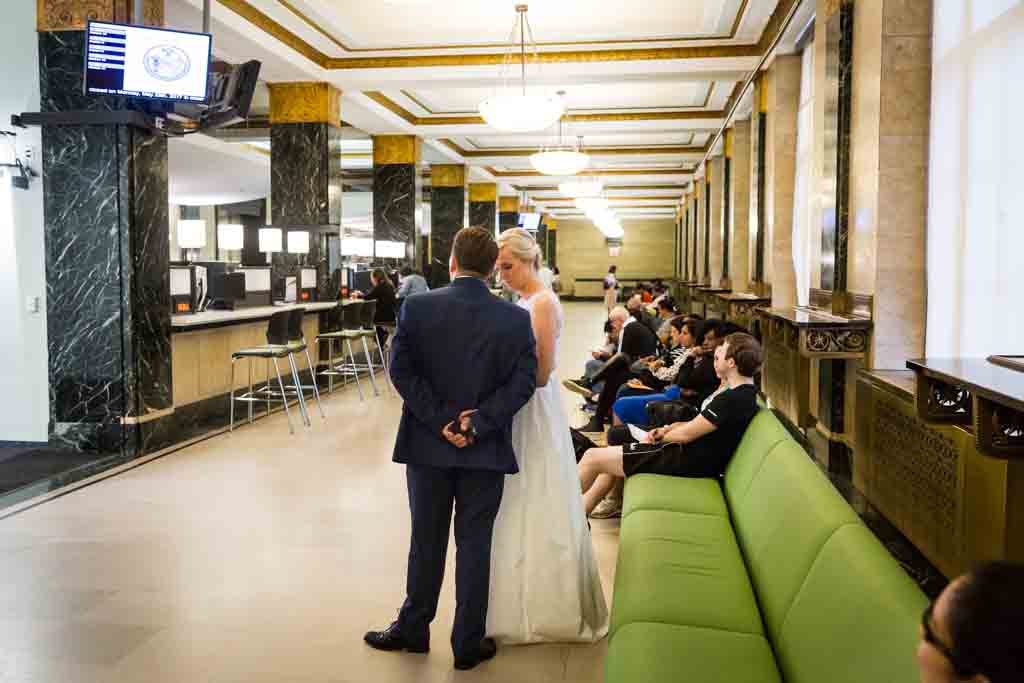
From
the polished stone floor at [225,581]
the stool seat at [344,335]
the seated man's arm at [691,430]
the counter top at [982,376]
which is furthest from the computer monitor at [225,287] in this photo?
the counter top at [982,376]

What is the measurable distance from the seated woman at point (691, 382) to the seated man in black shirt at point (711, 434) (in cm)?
133

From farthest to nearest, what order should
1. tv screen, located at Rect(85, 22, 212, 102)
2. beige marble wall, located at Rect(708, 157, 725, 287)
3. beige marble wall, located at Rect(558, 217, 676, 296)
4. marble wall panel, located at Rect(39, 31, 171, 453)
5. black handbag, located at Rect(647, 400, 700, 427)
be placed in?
beige marble wall, located at Rect(558, 217, 676, 296)
beige marble wall, located at Rect(708, 157, 725, 287)
marble wall panel, located at Rect(39, 31, 171, 453)
tv screen, located at Rect(85, 22, 212, 102)
black handbag, located at Rect(647, 400, 700, 427)

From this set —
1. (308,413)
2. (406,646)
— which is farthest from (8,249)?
(406,646)

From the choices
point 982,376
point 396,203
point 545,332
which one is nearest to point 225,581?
point 545,332

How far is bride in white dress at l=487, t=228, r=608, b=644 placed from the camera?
292cm

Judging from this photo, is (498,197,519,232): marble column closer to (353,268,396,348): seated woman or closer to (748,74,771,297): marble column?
(353,268,396,348): seated woman

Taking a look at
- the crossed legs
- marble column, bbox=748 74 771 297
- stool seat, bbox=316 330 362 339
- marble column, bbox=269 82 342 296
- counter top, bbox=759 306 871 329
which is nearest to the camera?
the crossed legs

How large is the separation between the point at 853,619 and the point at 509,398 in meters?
1.35

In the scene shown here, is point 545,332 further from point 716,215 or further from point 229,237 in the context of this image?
point 716,215

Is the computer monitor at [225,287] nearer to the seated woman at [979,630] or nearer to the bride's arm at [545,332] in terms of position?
the bride's arm at [545,332]

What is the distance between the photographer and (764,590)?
7.61 feet

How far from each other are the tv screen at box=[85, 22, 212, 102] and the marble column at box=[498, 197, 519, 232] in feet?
69.1

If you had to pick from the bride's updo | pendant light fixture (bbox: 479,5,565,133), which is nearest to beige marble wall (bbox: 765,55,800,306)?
pendant light fixture (bbox: 479,5,565,133)

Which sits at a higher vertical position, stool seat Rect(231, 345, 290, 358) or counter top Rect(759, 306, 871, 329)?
counter top Rect(759, 306, 871, 329)
